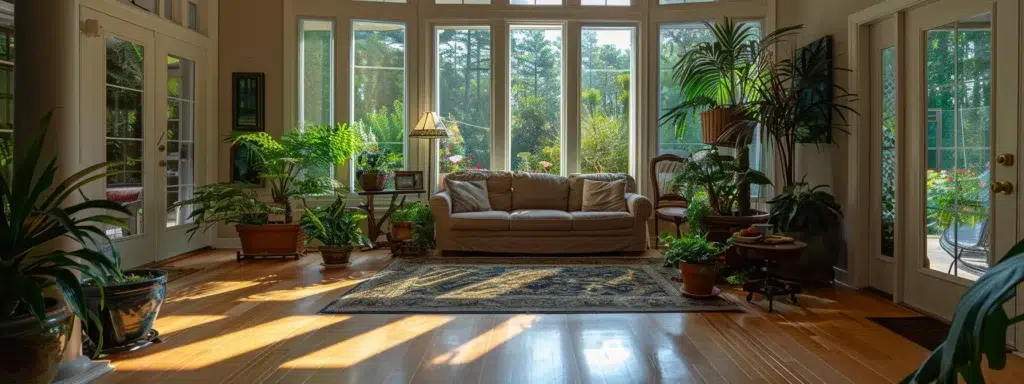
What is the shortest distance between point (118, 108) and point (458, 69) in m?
3.10

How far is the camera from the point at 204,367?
9.08 ft

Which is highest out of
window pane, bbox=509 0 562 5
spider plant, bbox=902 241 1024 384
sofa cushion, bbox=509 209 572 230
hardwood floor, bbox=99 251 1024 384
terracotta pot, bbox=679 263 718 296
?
window pane, bbox=509 0 562 5

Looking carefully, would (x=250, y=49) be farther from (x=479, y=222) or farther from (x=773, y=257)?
(x=773, y=257)

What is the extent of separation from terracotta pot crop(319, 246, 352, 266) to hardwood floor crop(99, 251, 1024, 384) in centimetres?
110

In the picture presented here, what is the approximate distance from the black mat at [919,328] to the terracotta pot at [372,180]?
161 inches

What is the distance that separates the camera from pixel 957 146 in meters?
3.64

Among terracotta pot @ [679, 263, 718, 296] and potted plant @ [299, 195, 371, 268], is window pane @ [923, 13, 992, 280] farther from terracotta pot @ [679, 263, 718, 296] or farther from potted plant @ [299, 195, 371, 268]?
potted plant @ [299, 195, 371, 268]

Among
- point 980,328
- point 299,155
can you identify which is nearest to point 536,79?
point 299,155

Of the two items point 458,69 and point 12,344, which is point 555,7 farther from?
point 12,344

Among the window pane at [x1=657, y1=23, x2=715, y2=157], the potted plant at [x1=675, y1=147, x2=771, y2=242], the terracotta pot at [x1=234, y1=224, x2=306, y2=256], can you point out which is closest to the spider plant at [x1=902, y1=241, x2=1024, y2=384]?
the potted plant at [x1=675, y1=147, x2=771, y2=242]

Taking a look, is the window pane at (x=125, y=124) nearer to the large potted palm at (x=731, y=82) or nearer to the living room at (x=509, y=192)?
the living room at (x=509, y=192)

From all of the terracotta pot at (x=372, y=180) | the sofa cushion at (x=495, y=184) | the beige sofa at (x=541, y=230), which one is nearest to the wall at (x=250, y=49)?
the terracotta pot at (x=372, y=180)

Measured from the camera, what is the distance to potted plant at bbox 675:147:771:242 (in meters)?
4.75

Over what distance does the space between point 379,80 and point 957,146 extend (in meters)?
5.01
